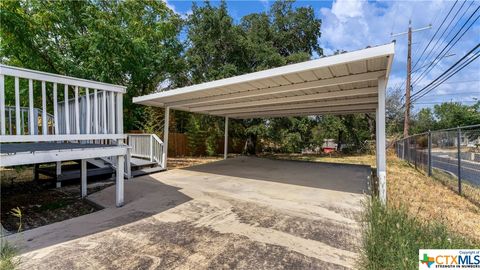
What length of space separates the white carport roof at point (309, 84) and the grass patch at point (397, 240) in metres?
2.30

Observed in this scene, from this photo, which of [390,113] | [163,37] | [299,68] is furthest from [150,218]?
[390,113]

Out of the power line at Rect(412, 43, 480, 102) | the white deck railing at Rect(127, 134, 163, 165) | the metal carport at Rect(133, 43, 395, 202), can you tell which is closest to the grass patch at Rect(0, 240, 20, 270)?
the metal carport at Rect(133, 43, 395, 202)

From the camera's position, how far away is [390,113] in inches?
912

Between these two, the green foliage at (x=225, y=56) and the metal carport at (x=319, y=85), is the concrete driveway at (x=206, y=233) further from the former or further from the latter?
the green foliage at (x=225, y=56)

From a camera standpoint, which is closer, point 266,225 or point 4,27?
point 266,225

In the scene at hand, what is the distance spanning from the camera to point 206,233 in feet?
9.64

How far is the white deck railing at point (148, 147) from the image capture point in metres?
7.74

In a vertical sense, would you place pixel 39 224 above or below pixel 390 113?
below

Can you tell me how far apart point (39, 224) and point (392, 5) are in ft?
35.9

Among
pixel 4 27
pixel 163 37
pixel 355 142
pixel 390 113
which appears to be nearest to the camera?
pixel 4 27

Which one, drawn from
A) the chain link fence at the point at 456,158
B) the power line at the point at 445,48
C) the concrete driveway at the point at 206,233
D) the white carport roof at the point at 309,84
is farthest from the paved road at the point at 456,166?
the power line at the point at 445,48

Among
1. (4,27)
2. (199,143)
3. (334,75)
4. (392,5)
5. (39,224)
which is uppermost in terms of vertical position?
(392,5)

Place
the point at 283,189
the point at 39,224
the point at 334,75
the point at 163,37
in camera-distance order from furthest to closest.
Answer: the point at 163,37 < the point at 283,189 < the point at 334,75 < the point at 39,224

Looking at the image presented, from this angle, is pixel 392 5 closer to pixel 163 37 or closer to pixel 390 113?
pixel 163 37
